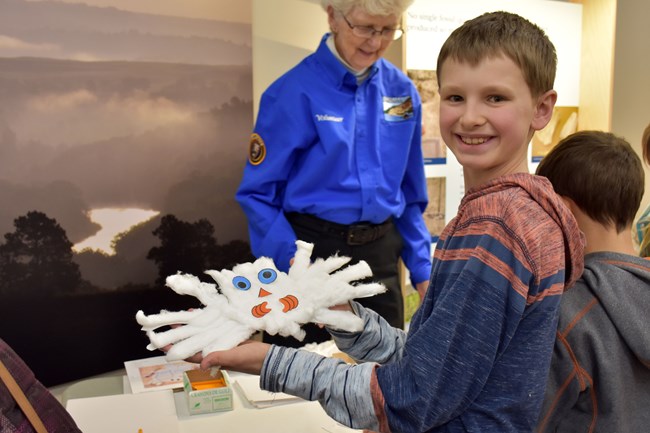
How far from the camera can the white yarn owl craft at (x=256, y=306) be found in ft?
3.55

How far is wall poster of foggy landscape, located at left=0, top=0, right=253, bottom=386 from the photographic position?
2.14m

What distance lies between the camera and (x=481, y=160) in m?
1.08

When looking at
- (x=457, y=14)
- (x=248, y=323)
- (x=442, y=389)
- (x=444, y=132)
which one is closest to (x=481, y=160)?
(x=444, y=132)

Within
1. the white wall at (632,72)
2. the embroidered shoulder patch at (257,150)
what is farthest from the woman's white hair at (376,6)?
the white wall at (632,72)

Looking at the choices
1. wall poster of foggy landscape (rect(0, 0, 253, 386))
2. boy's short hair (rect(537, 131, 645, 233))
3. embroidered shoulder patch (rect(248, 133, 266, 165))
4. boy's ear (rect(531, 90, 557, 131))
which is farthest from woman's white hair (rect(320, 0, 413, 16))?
boy's ear (rect(531, 90, 557, 131))

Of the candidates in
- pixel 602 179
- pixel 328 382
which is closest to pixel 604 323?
pixel 602 179

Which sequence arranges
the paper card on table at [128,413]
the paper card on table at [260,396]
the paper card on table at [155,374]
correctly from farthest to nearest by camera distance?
1. the paper card on table at [155,374]
2. the paper card on table at [260,396]
3. the paper card on table at [128,413]

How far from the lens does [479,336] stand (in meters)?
0.95

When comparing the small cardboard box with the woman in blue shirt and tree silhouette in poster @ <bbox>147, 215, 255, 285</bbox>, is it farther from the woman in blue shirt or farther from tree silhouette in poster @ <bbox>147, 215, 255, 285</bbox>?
tree silhouette in poster @ <bbox>147, 215, 255, 285</bbox>

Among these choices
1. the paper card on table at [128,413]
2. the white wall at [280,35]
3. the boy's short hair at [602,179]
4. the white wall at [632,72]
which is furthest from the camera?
the white wall at [632,72]

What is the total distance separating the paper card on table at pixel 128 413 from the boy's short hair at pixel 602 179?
37.9 inches

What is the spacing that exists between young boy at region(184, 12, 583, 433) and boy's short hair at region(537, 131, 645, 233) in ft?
0.79

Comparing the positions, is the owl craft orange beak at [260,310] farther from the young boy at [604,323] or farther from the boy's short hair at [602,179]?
the boy's short hair at [602,179]

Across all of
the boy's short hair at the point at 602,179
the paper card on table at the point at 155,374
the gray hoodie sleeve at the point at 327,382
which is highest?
the boy's short hair at the point at 602,179
